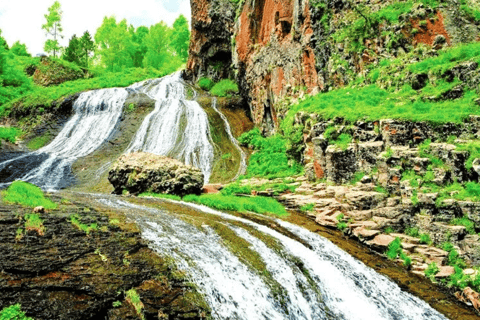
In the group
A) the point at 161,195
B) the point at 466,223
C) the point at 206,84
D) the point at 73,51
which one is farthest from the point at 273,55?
the point at 73,51

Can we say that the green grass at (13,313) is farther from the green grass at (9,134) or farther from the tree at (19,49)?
the tree at (19,49)

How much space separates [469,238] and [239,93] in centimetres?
2918

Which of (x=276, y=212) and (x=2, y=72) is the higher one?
(x=2, y=72)

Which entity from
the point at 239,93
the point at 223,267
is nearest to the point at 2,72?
the point at 239,93

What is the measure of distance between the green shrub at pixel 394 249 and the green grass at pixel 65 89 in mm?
32637

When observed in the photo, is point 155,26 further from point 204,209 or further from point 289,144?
point 204,209

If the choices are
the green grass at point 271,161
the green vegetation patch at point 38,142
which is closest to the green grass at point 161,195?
the green grass at point 271,161

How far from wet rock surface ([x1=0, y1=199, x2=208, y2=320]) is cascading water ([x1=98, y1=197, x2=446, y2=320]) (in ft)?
1.83

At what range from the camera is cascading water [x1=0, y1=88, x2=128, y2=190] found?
19.3 metres

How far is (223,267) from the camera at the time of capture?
661 centimetres

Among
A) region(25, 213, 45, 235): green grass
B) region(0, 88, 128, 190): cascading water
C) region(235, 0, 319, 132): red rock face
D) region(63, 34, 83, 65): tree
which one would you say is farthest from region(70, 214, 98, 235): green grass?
region(63, 34, 83, 65): tree

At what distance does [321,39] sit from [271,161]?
368 inches

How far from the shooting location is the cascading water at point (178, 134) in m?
23.2

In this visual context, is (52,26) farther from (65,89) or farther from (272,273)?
(272,273)
